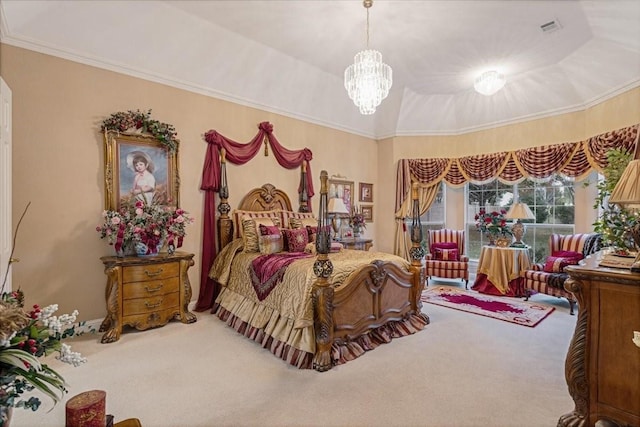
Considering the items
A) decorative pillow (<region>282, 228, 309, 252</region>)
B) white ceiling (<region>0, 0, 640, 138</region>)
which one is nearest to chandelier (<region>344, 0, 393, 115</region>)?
white ceiling (<region>0, 0, 640, 138</region>)

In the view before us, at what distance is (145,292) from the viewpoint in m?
3.55

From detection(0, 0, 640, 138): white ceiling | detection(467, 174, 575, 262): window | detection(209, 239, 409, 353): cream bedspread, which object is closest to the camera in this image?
detection(209, 239, 409, 353): cream bedspread

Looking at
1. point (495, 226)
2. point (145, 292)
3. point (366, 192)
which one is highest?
point (366, 192)

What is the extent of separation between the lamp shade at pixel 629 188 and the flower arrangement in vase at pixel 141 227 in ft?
13.0

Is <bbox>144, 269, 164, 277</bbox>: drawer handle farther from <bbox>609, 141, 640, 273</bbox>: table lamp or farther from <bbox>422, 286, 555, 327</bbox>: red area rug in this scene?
<bbox>609, 141, 640, 273</bbox>: table lamp

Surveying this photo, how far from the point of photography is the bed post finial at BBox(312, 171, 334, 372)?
282 centimetres

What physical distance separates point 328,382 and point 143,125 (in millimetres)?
3620

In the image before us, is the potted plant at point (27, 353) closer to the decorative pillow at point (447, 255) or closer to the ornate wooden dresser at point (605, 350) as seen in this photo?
the ornate wooden dresser at point (605, 350)

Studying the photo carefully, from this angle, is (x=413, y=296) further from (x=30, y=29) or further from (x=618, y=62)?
(x=30, y=29)

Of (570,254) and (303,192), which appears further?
(303,192)

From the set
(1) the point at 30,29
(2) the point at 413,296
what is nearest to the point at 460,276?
(2) the point at 413,296

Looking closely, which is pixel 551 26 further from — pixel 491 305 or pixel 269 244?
pixel 269 244


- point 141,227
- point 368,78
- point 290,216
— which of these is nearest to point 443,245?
point 290,216

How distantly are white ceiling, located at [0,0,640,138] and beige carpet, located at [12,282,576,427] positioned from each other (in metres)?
3.32
